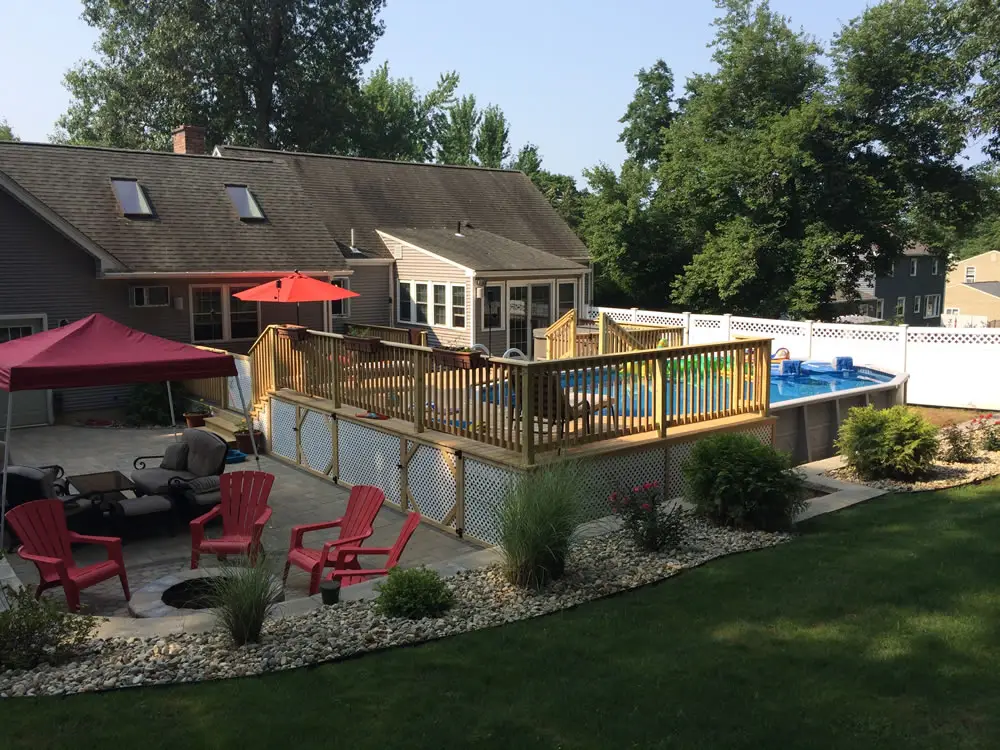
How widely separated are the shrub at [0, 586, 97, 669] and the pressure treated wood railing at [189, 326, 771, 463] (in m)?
4.46

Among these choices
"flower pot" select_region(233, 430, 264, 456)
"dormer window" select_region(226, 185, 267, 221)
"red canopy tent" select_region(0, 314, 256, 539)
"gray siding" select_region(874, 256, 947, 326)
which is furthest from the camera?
"gray siding" select_region(874, 256, 947, 326)

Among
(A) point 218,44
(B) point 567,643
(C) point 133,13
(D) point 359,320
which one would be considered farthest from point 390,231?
(C) point 133,13

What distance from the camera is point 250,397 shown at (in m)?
14.7

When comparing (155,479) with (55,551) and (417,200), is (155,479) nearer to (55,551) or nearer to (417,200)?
(55,551)

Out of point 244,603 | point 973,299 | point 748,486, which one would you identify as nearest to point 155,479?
point 244,603

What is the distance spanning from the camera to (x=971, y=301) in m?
67.3

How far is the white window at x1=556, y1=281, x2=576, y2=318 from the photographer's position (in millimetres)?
21812

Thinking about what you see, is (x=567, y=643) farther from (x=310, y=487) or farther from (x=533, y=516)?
(x=310, y=487)

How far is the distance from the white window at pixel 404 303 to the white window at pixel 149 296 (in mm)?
6363

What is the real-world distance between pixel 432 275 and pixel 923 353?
37.5ft

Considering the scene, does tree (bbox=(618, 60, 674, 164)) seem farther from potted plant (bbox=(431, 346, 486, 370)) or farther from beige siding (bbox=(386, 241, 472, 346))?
potted plant (bbox=(431, 346, 486, 370))

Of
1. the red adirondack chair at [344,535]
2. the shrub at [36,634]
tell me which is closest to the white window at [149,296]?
the red adirondack chair at [344,535]

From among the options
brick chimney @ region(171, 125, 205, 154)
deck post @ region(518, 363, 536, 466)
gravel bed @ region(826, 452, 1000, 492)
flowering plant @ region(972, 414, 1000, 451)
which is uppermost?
brick chimney @ region(171, 125, 205, 154)

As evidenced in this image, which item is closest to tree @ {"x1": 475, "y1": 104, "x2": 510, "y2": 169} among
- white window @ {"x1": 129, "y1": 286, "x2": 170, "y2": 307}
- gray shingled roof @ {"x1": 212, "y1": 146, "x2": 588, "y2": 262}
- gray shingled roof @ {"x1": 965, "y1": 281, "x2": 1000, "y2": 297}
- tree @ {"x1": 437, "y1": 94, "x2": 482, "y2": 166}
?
tree @ {"x1": 437, "y1": 94, "x2": 482, "y2": 166}
